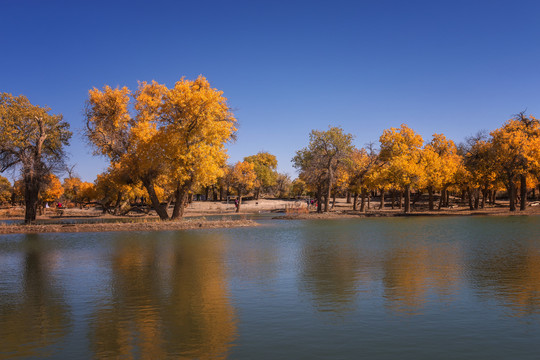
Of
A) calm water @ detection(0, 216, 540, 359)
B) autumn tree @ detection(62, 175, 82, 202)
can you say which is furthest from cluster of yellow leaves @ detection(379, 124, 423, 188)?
autumn tree @ detection(62, 175, 82, 202)

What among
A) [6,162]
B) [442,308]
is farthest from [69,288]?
[6,162]

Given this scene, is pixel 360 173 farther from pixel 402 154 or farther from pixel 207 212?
pixel 207 212

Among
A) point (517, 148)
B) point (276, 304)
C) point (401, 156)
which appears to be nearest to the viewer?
point (276, 304)

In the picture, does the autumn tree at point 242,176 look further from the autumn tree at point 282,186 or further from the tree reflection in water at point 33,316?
the tree reflection in water at point 33,316

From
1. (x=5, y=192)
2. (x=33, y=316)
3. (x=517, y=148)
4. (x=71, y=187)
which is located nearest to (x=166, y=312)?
(x=33, y=316)

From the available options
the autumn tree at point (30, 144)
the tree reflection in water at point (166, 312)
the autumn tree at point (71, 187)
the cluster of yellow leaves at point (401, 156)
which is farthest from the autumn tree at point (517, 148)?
the autumn tree at point (71, 187)

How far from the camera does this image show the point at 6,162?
45.6 metres

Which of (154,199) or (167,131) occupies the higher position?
(167,131)

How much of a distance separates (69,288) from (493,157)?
6509 centimetres

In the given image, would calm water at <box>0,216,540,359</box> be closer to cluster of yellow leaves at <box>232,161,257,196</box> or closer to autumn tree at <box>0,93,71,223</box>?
autumn tree at <box>0,93,71,223</box>

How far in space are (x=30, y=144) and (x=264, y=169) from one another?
90230 mm

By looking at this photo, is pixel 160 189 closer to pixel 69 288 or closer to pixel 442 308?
pixel 69 288

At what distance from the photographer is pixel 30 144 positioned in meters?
47.6

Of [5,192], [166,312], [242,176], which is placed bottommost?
[166,312]
